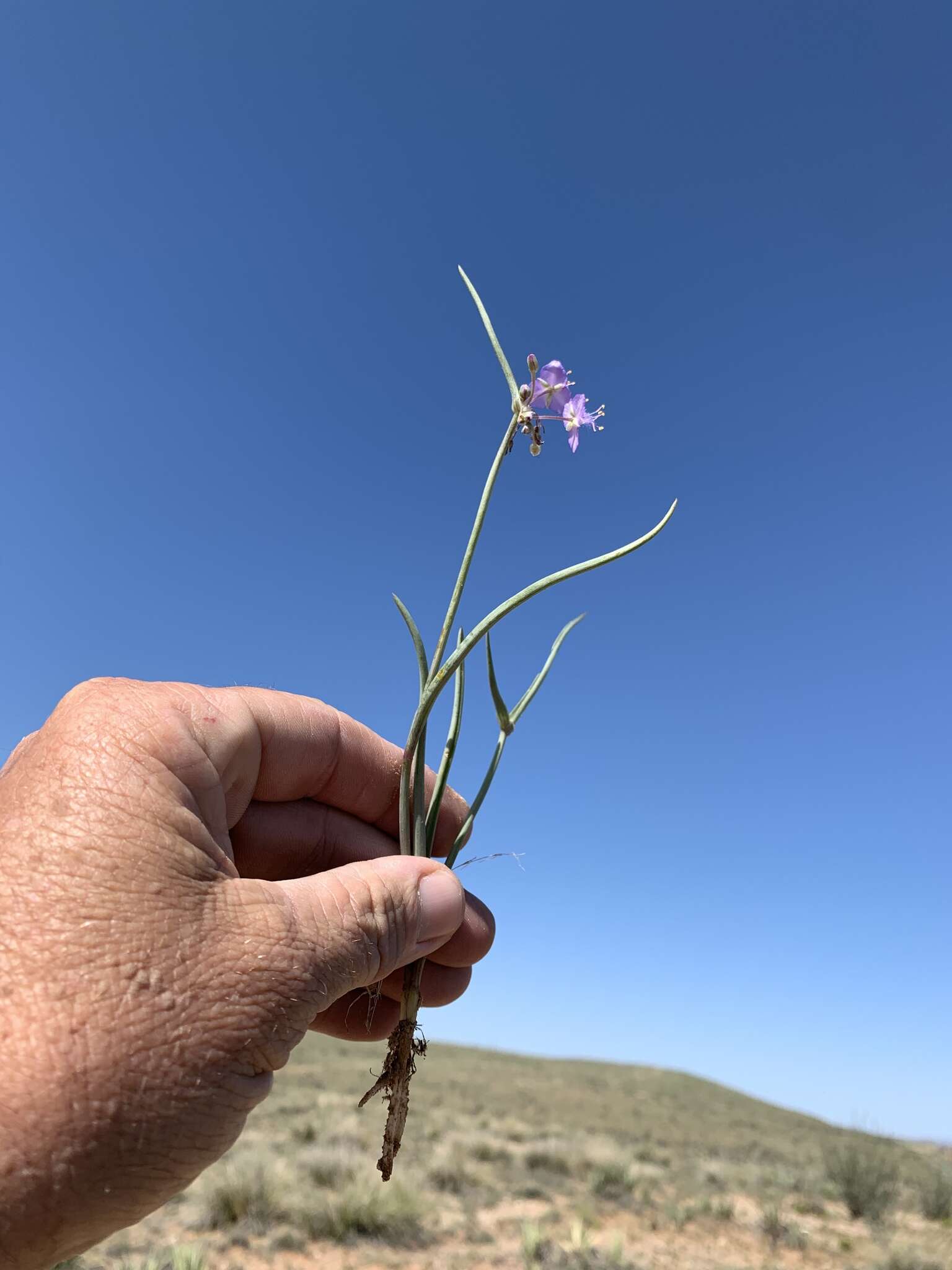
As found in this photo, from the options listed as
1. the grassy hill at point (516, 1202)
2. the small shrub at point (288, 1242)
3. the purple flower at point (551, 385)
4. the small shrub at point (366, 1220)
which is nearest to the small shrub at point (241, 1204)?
the grassy hill at point (516, 1202)

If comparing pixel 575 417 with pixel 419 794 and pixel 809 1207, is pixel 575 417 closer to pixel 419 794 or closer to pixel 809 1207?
pixel 419 794

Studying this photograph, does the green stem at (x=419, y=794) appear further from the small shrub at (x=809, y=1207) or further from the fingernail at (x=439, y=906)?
the small shrub at (x=809, y=1207)

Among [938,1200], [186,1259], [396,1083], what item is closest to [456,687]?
[396,1083]

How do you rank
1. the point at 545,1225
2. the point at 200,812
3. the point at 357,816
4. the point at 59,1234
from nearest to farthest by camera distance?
the point at 59,1234 < the point at 200,812 < the point at 357,816 < the point at 545,1225

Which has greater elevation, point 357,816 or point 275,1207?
point 357,816

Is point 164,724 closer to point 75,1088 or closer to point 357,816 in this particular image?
point 75,1088

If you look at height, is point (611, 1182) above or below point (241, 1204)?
above

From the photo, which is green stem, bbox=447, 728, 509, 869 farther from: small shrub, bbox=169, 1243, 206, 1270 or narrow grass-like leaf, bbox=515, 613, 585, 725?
small shrub, bbox=169, 1243, 206, 1270

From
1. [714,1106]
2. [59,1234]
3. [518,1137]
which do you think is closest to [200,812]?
[59,1234]
